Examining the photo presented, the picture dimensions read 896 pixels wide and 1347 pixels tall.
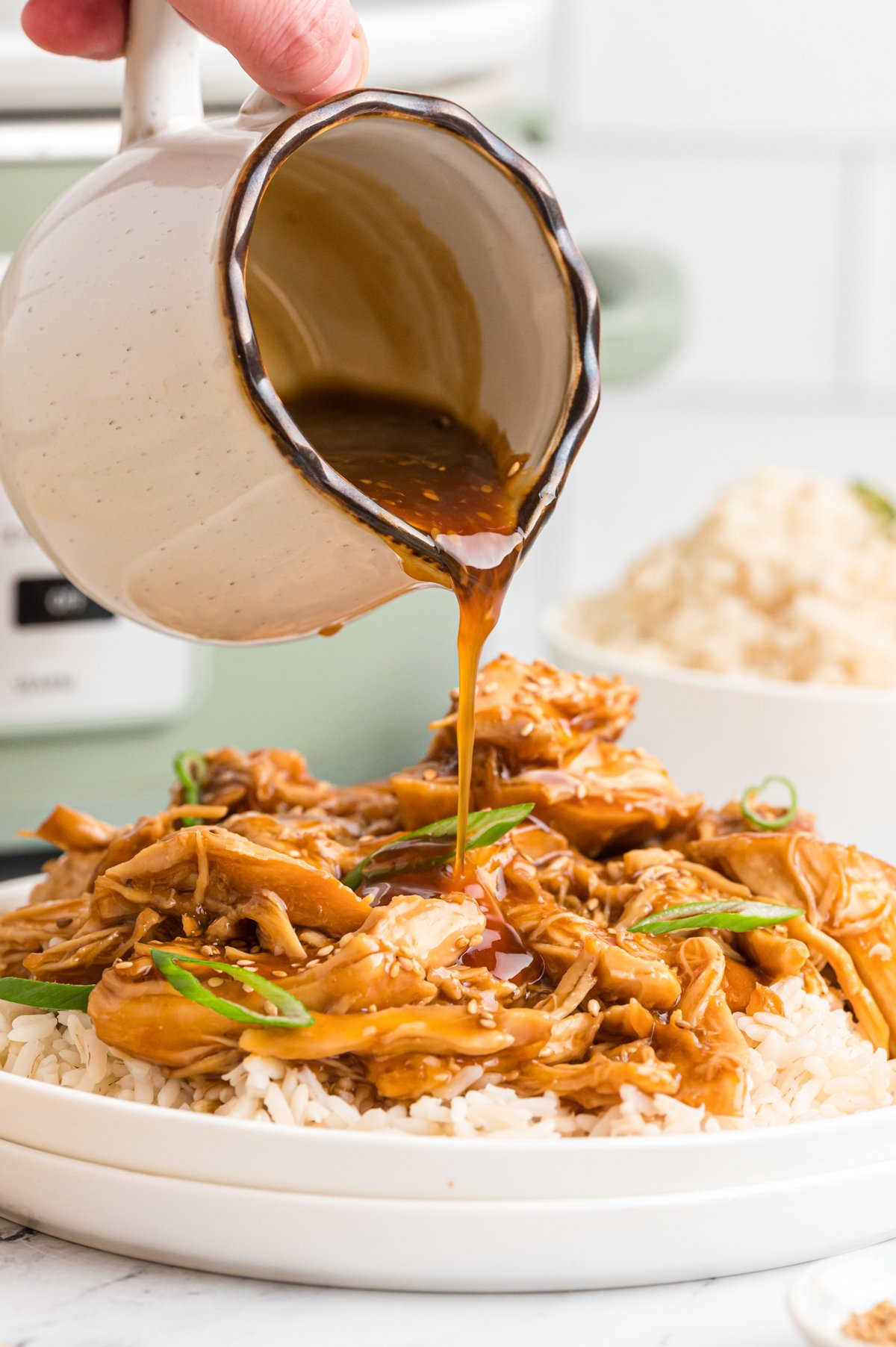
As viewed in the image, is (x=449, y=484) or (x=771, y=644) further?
(x=771, y=644)

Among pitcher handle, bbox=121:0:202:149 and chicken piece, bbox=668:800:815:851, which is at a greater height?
pitcher handle, bbox=121:0:202:149

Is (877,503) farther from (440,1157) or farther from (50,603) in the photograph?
(440,1157)

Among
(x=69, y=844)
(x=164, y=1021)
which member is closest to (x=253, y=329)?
(x=164, y=1021)

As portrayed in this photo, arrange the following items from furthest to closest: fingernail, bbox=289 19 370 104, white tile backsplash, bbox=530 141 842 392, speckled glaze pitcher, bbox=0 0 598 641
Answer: white tile backsplash, bbox=530 141 842 392
fingernail, bbox=289 19 370 104
speckled glaze pitcher, bbox=0 0 598 641

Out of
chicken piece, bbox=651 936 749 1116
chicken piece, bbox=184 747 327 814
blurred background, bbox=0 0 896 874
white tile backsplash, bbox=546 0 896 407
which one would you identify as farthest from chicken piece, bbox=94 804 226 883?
white tile backsplash, bbox=546 0 896 407

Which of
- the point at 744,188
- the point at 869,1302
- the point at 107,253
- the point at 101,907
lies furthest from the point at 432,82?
the point at 744,188

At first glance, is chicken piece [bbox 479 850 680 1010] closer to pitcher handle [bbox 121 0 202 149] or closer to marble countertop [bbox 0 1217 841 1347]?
marble countertop [bbox 0 1217 841 1347]
